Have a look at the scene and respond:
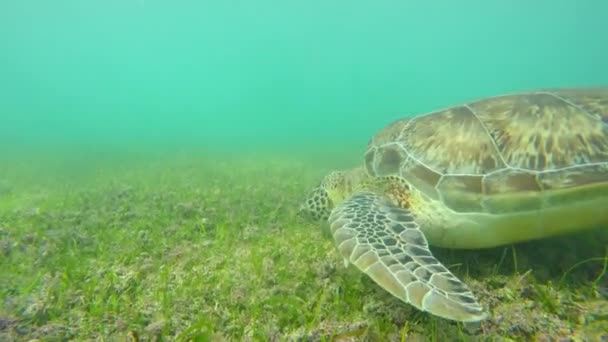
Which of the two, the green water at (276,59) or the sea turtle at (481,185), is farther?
the green water at (276,59)

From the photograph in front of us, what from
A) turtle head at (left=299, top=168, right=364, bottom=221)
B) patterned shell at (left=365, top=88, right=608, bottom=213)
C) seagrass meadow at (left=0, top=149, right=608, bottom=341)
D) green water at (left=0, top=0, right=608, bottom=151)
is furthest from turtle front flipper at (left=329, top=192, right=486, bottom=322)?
green water at (left=0, top=0, right=608, bottom=151)

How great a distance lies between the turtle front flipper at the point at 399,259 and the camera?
5.44ft

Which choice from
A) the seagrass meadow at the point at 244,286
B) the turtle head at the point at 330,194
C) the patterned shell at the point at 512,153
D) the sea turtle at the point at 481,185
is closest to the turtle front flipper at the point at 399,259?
the sea turtle at the point at 481,185

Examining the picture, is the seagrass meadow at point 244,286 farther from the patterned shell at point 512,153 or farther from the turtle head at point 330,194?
the patterned shell at point 512,153

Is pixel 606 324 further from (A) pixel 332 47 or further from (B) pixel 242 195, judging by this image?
(A) pixel 332 47

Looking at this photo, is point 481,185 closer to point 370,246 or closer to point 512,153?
point 512,153

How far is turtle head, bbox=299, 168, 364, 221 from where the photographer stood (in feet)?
12.5

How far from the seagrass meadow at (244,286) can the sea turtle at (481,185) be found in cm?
28

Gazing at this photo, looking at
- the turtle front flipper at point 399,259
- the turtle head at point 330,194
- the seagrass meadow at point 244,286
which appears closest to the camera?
the turtle front flipper at point 399,259

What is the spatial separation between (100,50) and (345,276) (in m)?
172

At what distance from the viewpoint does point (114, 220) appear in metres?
4.06

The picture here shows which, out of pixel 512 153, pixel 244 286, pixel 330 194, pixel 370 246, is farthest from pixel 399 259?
pixel 330 194

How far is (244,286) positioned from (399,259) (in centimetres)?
115

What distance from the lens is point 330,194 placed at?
390cm
